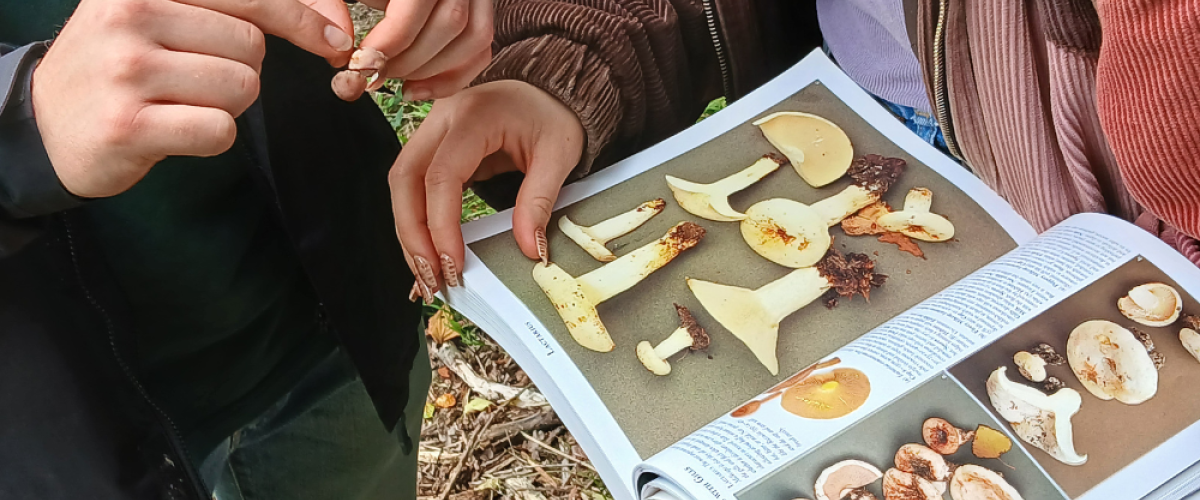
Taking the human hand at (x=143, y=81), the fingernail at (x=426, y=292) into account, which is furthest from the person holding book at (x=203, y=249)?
the fingernail at (x=426, y=292)

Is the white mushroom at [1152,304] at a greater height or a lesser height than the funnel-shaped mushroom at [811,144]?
greater

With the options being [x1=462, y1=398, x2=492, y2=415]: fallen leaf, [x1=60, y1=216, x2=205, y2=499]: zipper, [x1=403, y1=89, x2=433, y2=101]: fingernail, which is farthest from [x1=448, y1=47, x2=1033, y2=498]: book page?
[x1=462, y1=398, x2=492, y2=415]: fallen leaf

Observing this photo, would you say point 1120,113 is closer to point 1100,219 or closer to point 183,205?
→ point 1100,219

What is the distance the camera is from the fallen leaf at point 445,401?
112 cm

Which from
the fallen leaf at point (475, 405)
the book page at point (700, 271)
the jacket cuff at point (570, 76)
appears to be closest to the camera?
the book page at point (700, 271)

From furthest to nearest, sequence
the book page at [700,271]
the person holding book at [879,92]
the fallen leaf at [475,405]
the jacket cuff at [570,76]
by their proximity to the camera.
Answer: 1. the fallen leaf at [475,405]
2. the jacket cuff at [570,76]
3. the book page at [700,271]
4. the person holding book at [879,92]

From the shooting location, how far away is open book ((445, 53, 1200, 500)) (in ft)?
1.11

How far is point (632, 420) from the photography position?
0.42 metres

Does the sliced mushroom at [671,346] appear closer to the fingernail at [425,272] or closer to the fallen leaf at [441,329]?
the fingernail at [425,272]

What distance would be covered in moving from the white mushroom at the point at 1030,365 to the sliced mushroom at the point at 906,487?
0.26 ft

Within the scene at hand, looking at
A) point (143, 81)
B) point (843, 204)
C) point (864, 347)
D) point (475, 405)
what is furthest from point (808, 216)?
point (475, 405)

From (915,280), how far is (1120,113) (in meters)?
0.16

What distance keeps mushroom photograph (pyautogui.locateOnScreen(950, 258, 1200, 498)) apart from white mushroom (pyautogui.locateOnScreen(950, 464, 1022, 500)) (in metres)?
0.02

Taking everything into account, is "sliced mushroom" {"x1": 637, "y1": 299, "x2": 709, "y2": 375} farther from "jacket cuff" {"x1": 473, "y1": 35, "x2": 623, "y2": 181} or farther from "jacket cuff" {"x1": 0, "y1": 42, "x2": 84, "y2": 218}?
"jacket cuff" {"x1": 0, "y1": 42, "x2": 84, "y2": 218}
